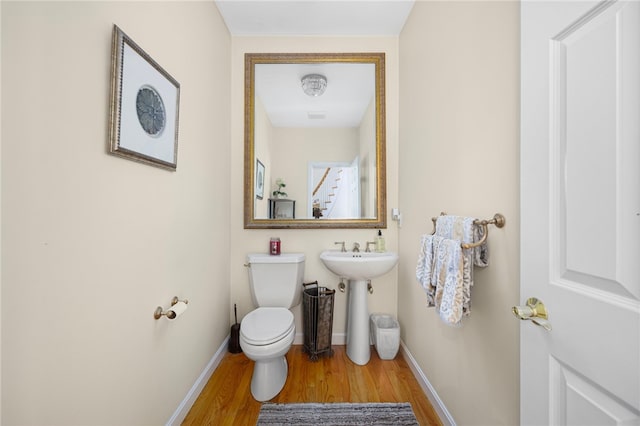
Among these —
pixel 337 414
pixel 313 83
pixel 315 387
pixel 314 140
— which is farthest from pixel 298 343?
pixel 313 83

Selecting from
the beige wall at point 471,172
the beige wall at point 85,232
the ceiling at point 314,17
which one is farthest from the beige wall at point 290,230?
the beige wall at point 85,232

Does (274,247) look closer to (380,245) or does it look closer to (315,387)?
(380,245)

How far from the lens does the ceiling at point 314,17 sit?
1769 millimetres

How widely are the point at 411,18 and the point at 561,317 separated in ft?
6.68

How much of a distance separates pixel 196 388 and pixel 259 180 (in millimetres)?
1443

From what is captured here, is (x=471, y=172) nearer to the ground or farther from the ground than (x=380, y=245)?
farther from the ground

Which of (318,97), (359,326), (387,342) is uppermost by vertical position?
(318,97)

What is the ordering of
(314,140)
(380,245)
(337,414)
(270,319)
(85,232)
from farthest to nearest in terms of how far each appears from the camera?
1. (314,140)
2. (380,245)
3. (270,319)
4. (337,414)
5. (85,232)

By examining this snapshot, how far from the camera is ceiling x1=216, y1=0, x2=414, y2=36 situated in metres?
1.77

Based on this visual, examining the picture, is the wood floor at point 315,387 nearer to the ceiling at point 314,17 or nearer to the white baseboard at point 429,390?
the white baseboard at point 429,390

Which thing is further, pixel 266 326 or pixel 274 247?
pixel 274 247

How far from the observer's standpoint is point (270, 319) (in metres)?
1.59

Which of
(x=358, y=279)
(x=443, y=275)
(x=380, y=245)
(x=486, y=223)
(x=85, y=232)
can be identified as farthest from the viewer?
(x=380, y=245)

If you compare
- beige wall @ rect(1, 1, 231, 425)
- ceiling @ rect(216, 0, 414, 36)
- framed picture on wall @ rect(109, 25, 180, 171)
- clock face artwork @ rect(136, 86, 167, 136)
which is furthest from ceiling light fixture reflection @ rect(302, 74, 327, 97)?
clock face artwork @ rect(136, 86, 167, 136)
